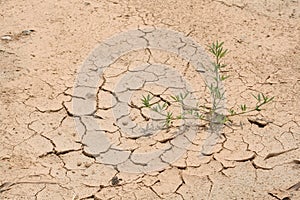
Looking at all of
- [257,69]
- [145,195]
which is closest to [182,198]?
[145,195]

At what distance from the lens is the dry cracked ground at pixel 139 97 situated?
305cm

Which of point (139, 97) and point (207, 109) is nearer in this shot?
point (207, 109)

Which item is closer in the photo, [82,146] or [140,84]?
[82,146]

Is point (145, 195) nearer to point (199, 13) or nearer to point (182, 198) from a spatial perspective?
point (182, 198)

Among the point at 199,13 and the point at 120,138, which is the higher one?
the point at 199,13

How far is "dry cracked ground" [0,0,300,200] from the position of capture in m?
3.05

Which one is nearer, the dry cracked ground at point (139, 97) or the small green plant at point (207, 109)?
the dry cracked ground at point (139, 97)

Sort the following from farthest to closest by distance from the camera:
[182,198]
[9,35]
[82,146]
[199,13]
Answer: [199,13]
[9,35]
[82,146]
[182,198]

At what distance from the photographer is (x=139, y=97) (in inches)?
144

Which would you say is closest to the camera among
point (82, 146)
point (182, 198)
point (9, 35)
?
point (182, 198)

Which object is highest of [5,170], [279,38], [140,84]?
[279,38]

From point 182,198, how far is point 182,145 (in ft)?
1.42

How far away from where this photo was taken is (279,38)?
13.9 feet

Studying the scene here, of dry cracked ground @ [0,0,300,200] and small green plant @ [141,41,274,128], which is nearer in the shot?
dry cracked ground @ [0,0,300,200]
